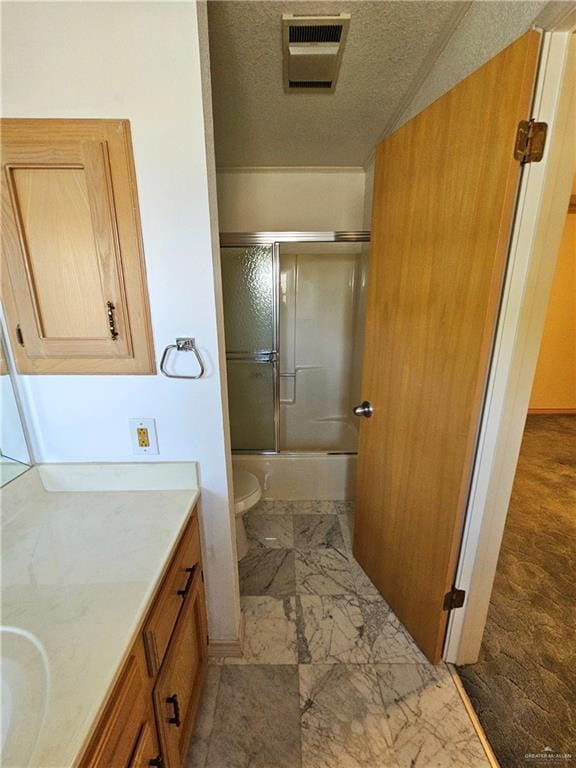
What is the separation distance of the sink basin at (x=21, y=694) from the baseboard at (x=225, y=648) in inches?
37.6

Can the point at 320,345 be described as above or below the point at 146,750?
above

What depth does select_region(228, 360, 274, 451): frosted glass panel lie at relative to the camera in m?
2.54

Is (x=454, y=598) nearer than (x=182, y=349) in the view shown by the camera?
No

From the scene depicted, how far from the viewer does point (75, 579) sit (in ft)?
2.57

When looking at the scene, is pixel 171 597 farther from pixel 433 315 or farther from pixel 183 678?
pixel 433 315

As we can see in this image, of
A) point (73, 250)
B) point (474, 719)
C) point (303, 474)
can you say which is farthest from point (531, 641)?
point (73, 250)

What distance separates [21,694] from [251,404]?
2.08 metres

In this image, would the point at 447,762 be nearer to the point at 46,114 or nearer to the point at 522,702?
the point at 522,702

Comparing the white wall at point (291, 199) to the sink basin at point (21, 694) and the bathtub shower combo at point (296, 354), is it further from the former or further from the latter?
the sink basin at point (21, 694)

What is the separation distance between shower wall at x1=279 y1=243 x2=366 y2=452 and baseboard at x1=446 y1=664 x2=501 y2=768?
1474 millimetres

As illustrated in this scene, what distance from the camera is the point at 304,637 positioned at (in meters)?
1.48

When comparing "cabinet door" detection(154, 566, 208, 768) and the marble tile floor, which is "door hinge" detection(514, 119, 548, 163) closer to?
"cabinet door" detection(154, 566, 208, 768)

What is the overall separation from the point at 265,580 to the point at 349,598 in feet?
1.44

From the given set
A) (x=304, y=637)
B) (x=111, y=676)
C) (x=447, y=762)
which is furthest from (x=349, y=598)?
(x=111, y=676)
